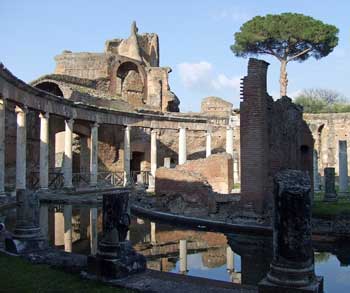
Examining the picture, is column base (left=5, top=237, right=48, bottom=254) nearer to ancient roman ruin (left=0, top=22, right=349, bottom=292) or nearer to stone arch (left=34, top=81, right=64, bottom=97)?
ancient roman ruin (left=0, top=22, right=349, bottom=292)

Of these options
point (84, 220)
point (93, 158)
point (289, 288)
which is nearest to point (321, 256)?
point (289, 288)

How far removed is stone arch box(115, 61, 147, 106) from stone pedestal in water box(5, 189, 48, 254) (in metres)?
27.7

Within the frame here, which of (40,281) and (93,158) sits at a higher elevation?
(93,158)

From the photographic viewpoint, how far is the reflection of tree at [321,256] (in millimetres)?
9247

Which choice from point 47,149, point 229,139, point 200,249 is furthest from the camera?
point 229,139

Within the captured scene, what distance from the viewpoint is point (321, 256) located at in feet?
31.4

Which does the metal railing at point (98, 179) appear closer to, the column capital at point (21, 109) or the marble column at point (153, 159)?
the marble column at point (153, 159)

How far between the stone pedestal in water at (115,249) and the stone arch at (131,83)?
96.8 ft

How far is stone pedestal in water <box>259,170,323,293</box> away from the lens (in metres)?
4.95

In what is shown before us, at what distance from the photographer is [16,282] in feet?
19.6

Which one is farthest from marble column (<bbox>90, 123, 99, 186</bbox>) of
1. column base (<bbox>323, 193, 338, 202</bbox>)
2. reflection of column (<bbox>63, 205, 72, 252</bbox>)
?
column base (<bbox>323, 193, 338, 202</bbox>)

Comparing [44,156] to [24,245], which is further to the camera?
[44,156]

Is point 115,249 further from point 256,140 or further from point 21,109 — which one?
point 21,109

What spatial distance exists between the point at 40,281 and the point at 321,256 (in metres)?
5.87
